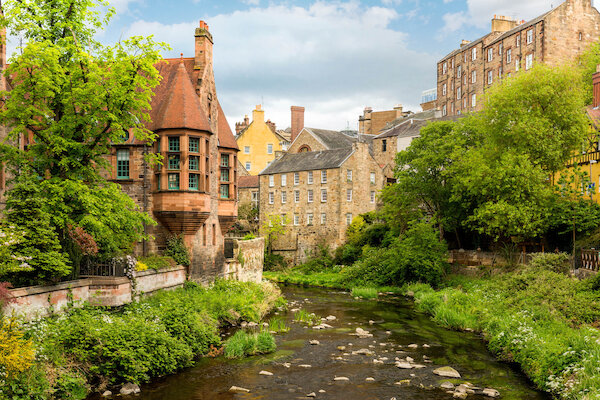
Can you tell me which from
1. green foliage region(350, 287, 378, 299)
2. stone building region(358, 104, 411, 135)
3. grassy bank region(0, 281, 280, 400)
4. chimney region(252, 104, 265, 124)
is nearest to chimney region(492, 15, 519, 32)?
stone building region(358, 104, 411, 135)

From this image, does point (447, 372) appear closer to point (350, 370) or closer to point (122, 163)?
point (350, 370)

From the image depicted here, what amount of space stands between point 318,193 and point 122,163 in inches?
1270

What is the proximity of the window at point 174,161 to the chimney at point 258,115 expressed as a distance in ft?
162

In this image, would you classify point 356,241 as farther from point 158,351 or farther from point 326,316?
point 158,351

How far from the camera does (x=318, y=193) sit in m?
54.9

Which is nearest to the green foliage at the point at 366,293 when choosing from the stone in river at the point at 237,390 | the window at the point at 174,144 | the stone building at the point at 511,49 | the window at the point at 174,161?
the window at the point at 174,161

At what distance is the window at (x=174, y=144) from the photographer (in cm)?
2400

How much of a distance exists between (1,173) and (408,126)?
1876 inches

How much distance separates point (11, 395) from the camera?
37.8 feet

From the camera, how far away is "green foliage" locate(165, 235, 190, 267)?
24125 mm

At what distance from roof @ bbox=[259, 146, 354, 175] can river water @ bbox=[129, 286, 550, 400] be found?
31.3 m

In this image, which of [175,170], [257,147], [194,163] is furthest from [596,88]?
[257,147]

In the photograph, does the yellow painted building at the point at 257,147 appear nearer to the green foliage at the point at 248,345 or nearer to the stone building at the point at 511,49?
the stone building at the point at 511,49

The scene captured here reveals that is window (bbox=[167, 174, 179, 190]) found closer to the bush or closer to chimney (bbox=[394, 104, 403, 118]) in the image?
the bush
